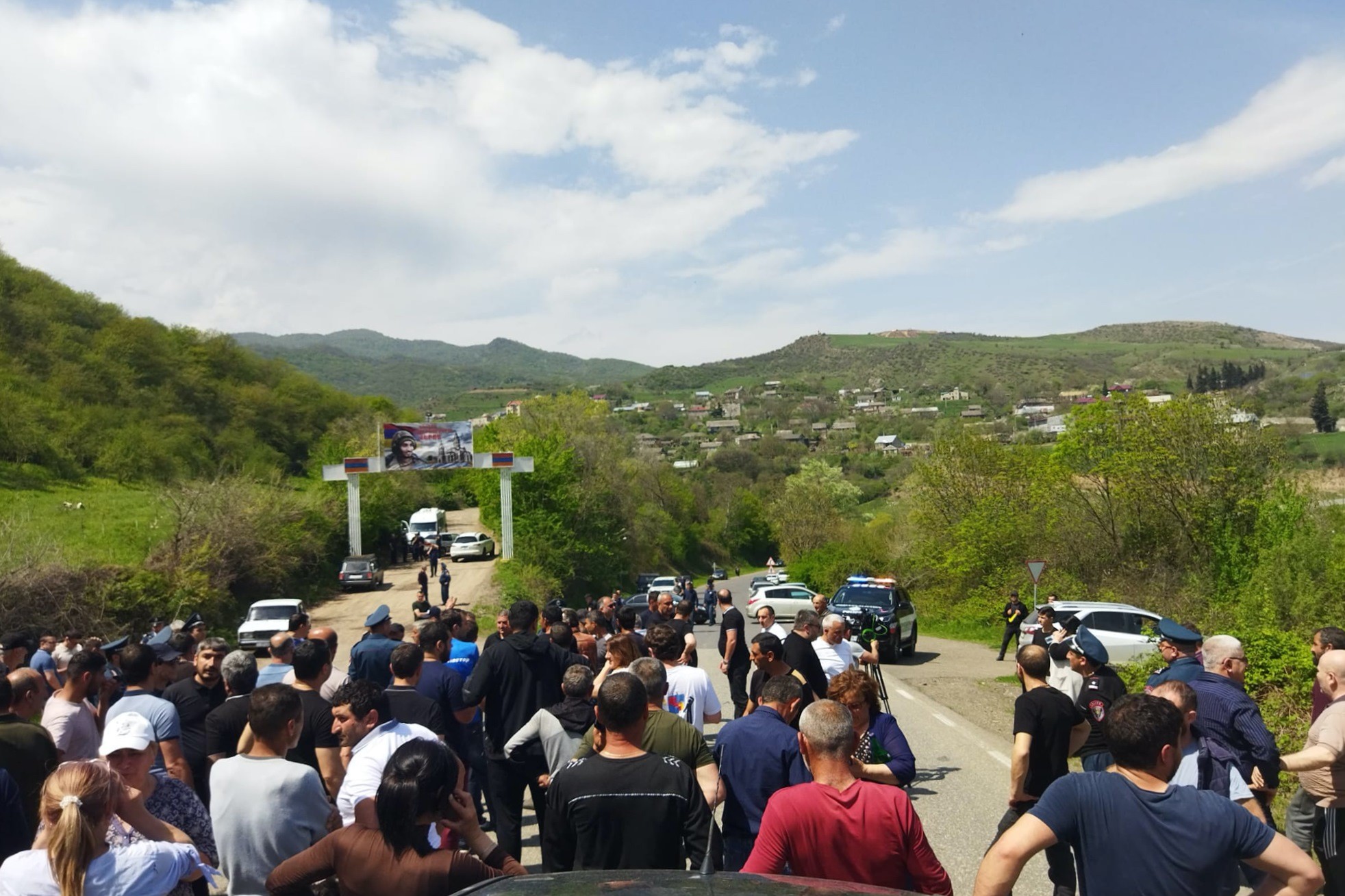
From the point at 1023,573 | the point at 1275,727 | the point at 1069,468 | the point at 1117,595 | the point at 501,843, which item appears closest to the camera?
the point at 501,843

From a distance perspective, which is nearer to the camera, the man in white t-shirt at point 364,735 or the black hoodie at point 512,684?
the man in white t-shirt at point 364,735

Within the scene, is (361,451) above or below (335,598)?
above

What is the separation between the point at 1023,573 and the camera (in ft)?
115

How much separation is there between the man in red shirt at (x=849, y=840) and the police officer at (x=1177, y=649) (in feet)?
10.7

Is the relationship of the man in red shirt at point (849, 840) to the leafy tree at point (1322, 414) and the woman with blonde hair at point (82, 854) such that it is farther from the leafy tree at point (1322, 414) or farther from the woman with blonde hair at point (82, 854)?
the leafy tree at point (1322, 414)

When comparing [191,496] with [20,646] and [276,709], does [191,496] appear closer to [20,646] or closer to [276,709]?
[20,646]

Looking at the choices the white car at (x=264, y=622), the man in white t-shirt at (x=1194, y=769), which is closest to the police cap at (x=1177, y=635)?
the man in white t-shirt at (x=1194, y=769)

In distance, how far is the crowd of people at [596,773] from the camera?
3270mm

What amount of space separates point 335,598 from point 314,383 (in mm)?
53720

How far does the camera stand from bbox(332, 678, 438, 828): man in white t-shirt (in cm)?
442

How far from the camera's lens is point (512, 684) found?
673cm

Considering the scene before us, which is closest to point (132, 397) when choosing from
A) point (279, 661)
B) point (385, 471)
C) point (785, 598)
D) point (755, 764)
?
point (385, 471)

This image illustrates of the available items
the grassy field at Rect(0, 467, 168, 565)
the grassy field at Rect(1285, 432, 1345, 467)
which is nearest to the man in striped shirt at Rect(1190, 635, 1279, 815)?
the grassy field at Rect(0, 467, 168, 565)

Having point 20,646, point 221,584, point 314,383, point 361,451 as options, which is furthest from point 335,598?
point 314,383
